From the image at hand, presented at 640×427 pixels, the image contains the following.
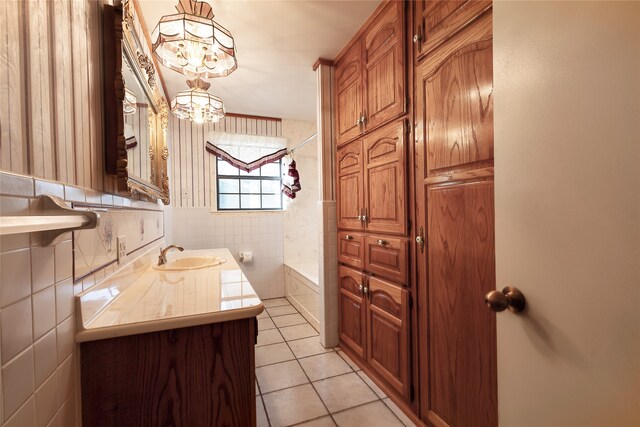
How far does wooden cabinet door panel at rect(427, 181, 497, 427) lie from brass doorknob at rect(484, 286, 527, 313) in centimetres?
40

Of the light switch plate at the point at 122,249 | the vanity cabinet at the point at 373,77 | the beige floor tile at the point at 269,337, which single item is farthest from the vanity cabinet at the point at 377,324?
the light switch plate at the point at 122,249

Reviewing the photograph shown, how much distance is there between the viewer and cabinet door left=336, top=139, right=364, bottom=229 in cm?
199

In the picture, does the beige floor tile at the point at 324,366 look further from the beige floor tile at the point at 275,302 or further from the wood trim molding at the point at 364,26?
the wood trim molding at the point at 364,26

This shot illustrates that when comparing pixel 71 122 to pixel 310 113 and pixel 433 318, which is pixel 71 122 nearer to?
pixel 433 318

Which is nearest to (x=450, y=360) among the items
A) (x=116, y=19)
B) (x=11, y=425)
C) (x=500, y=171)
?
(x=500, y=171)

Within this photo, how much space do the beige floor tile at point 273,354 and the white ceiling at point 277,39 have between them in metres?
2.45

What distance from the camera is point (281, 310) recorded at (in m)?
3.31

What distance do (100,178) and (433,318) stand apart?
1551 millimetres

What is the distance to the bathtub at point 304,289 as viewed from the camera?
9.20 ft

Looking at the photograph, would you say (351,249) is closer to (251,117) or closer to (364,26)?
(364,26)

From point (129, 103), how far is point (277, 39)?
1.24 meters

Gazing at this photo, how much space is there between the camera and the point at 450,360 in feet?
4.08

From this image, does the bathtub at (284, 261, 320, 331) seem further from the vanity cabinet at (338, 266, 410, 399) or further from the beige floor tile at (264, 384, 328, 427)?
the beige floor tile at (264, 384, 328, 427)

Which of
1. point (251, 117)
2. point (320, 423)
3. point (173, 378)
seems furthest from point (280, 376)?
point (251, 117)
